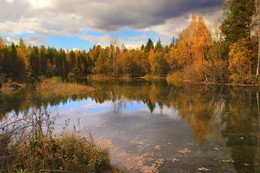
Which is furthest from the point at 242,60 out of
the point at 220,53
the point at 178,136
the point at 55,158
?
the point at 55,158

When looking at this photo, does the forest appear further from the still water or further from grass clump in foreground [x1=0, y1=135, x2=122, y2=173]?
grass clump in foreground [x1=0, y1=135, x2=122, y2=173]

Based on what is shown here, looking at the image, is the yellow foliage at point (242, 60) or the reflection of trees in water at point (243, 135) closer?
the reflection of trees in water at point (243, 135)

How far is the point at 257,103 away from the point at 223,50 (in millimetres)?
18271

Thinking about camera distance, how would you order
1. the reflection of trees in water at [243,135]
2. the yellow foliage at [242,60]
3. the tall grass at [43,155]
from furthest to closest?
the yellow foliage at [242,60]
the reflection of trees in water at [243,135]
the tall grass at [43,155]

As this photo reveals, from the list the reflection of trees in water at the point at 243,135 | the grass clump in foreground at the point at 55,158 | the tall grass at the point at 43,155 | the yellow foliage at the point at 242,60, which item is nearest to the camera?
the tall grass at the point at 43,155

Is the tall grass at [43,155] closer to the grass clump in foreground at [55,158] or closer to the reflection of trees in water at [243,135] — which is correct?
the grass clump in foreground at [55,158]

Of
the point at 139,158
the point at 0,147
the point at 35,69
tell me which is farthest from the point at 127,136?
the point at 35,69

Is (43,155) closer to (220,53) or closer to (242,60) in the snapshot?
(242,60)

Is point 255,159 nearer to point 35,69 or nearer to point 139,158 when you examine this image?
point 139,158

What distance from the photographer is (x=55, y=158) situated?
536 centimetres

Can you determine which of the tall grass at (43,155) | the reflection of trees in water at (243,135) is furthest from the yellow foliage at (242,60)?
the tall grass at (43,155)

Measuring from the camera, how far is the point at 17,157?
4988mm

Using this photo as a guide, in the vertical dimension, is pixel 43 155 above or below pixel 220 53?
below

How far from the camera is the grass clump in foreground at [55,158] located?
4.94m
